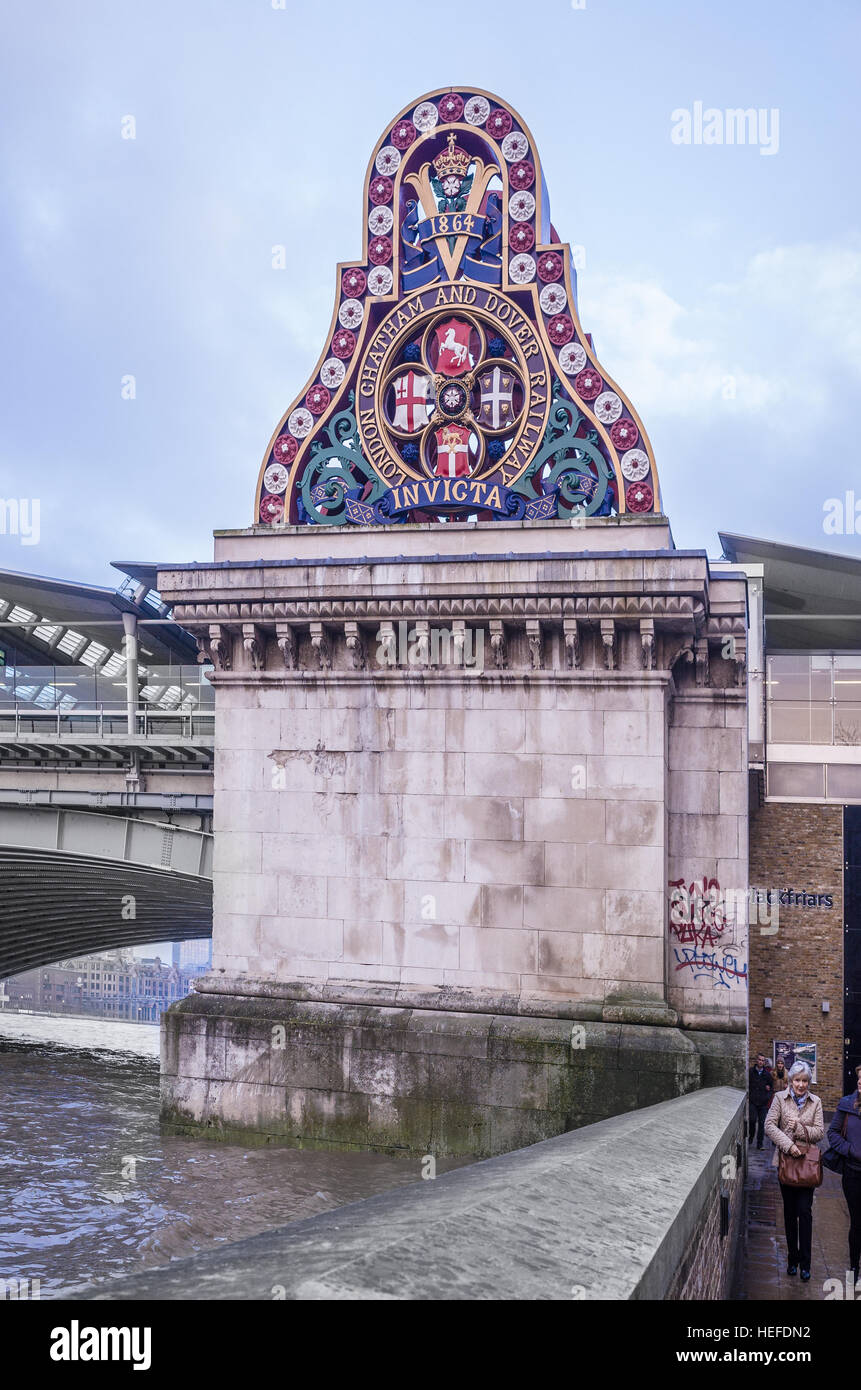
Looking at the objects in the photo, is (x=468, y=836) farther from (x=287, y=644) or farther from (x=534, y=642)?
(x=287, y=644)

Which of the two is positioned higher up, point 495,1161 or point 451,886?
point 451,886

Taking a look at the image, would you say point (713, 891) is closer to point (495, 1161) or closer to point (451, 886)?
point (451, 886)

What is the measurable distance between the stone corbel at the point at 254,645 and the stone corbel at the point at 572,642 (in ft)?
15.0

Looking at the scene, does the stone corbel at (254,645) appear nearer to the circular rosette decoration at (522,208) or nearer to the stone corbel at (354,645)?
the stone corbel at (354,645)

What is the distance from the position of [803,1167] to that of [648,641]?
6.58 meters

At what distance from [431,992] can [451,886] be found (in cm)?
150

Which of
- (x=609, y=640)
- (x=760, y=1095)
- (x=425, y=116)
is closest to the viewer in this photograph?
(x=609, y=640)

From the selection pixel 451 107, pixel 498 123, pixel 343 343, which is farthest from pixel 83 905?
pixel 498 123

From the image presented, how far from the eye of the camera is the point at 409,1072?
15211 mm

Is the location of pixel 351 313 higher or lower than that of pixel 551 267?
lower
